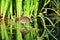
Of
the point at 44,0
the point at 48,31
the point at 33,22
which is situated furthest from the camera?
the point at 44,0

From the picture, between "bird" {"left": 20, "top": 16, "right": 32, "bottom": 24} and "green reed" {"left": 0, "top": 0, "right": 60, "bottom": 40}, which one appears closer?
"green reed" {"left": 0, "top": 0, "right": 60, "bottom": 40}

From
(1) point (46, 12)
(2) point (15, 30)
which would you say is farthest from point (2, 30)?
(1) point (46, 12)

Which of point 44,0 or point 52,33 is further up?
point 44,0

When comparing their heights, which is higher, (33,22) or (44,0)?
(44,0)

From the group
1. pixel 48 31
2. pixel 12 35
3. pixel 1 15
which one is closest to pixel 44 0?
pixel 1 15

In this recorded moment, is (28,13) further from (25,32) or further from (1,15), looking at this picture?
(25,32)

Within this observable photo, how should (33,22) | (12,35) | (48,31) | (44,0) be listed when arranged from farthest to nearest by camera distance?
(44,0), (33,22), (48,31), (12,35)

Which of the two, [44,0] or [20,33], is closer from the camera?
[20,33]

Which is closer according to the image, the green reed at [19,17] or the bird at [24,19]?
the green reed at [19,17]

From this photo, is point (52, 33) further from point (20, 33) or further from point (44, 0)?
point (44, 0)
